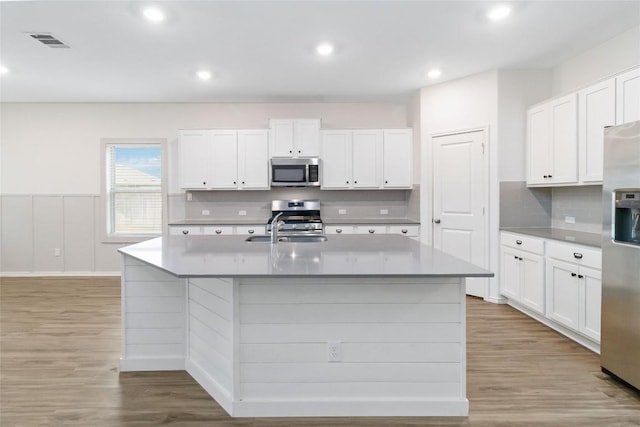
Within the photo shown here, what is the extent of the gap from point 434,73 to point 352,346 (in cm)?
350

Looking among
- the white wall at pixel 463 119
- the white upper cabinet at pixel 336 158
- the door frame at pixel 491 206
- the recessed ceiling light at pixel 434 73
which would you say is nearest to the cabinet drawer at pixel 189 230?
the white upper cabinet at pixel 336 158

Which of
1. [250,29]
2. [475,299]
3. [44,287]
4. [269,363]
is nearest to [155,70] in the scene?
[250,29]

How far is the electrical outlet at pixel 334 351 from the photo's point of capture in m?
2.17

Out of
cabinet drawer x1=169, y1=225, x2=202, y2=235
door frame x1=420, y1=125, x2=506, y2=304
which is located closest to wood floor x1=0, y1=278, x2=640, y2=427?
door frame x1=420, y1=125, x2=506, y2=304

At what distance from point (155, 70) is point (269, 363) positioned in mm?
3649

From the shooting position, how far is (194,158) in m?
5.52

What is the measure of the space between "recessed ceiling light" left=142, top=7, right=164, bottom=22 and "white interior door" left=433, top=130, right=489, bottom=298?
3.36 m

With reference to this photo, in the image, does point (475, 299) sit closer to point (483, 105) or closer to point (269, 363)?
point (483, 105)

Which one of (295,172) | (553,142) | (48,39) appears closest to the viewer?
(48,39)

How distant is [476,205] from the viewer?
4.58m

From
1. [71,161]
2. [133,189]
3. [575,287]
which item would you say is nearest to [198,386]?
[575,287]

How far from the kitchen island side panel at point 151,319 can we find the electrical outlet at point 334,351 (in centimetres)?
117

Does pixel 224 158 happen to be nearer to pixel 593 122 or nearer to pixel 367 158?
pixel 367 158

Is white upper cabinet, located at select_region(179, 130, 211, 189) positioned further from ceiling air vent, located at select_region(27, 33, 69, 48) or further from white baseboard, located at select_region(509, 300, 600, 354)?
white baseboard, located at select_region(509, 300, 600, 354)
